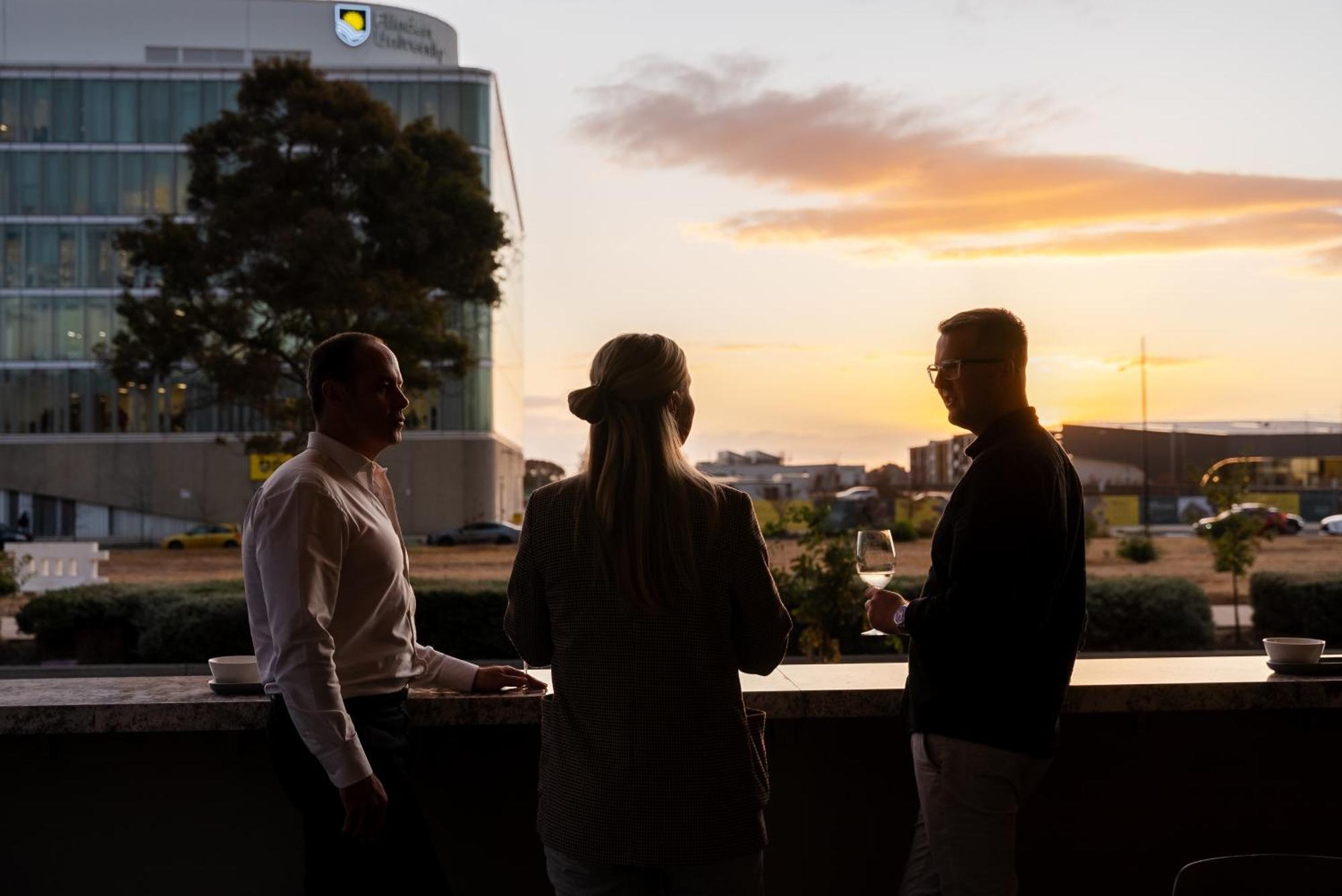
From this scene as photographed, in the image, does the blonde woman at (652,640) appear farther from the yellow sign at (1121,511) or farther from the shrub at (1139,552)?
the yellow sign at (1121,511)

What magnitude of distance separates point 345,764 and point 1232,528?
61.0 ft

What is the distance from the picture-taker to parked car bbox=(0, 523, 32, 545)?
5359 cm

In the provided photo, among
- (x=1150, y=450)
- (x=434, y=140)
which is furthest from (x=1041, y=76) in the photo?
(x=1150, y=450)

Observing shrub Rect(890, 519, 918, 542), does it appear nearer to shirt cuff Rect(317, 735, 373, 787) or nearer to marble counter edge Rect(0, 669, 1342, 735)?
marble counter edge Rect(0, 669, 1342, 735)

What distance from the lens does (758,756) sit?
270 centimetres

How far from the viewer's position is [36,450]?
5622cm

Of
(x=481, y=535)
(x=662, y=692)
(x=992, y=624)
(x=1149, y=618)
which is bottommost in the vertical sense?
(x=481, y=535)

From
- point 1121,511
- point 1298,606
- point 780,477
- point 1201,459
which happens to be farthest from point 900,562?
point 1201,459

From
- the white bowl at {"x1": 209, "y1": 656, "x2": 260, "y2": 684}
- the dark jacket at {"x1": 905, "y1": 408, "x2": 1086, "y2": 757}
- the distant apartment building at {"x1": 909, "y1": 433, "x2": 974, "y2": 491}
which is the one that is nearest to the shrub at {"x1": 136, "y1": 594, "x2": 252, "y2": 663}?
the white bowl at {"x1": 209, "y1": 656, "x2": 260, "y2": 684}

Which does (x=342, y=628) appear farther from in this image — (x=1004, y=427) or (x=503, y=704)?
(x=1004, y=427)

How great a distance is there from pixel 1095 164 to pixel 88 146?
49801 mm

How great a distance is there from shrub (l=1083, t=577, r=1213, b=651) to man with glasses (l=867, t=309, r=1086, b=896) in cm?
1277

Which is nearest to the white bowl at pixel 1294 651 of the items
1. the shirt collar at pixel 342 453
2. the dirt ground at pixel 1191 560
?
the shirt collar at pixel 342 453

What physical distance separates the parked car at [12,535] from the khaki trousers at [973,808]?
5682 centimetres
